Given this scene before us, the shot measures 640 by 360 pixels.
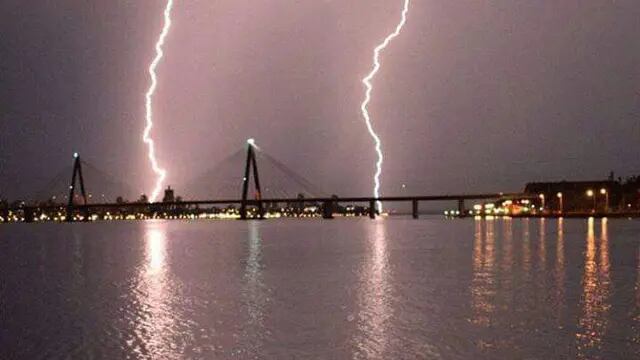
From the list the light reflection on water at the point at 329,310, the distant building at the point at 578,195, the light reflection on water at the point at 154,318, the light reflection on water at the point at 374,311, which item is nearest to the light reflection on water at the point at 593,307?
the light reflection on water at the point at 329,310

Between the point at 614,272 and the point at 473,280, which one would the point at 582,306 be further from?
the point at 614,272

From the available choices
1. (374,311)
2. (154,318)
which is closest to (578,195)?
(374,311)

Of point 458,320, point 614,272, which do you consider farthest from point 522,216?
point 458,320

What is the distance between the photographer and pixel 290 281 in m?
20.1

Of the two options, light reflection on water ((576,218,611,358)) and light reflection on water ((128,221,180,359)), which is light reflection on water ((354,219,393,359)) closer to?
light reflection on water ((128,221,180,359))

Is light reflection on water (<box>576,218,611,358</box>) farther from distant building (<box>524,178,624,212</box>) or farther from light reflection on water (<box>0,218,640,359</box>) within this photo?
distant building (<box>524,178,624,212</box>)

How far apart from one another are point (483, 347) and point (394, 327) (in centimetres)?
212

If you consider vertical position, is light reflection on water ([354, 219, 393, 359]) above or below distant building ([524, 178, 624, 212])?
below

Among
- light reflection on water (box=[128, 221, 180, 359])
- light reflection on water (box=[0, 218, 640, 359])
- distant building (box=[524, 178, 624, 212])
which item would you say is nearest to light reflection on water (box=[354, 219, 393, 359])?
light reflection on water (box=[0, 218, 640, 359])

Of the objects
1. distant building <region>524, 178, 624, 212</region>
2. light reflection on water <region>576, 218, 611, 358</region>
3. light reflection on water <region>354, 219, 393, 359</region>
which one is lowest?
light reflection on water <region>354, 219, 393, 359</region>

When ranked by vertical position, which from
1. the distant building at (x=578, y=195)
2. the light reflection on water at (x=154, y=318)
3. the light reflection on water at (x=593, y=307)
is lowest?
the light reflection on water at (x=154, y=318)

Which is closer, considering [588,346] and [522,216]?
[588,346]

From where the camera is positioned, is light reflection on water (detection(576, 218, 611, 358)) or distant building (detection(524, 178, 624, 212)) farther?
distant building (detection(524, 178, 624, 212))

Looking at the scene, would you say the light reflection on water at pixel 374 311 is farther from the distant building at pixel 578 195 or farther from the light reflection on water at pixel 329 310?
the distant building at pixel 578 195
